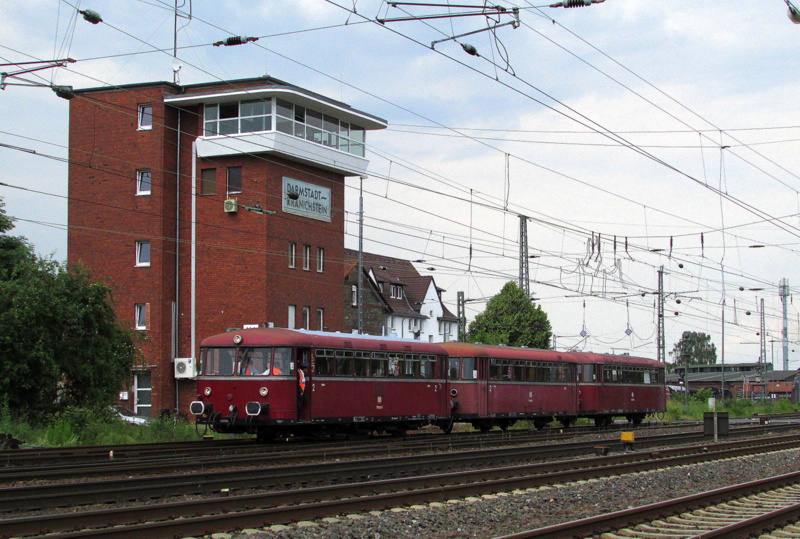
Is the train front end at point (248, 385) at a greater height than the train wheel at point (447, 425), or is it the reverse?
the train front end at point (248, 385)

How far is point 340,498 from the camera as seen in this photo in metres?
13.4

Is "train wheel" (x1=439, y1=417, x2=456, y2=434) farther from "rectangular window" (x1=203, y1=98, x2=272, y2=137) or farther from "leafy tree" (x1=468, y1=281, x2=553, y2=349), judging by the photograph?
"leafy tree" (x1=468, y1=281, x2=553, y2=349)

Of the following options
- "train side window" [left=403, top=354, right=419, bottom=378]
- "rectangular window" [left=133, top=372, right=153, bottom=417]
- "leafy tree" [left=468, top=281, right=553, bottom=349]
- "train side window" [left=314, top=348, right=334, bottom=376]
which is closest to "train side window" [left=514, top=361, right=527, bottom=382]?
"train side window" [left=403, top=354, right=419, bottom=378]

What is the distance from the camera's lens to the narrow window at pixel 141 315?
38.9 m

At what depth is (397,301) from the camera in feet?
238

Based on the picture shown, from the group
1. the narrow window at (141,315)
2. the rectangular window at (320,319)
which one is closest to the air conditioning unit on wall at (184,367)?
the narrow window at (141,315)

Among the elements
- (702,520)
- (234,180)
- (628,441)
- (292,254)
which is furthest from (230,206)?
(702,520)

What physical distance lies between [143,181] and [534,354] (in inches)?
717

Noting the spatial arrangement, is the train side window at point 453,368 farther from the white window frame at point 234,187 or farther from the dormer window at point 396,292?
the dormer window at point 396,292

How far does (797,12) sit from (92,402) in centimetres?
2273

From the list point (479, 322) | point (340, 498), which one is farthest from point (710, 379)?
point (340, 498)

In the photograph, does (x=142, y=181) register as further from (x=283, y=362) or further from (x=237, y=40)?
(x=237, y=40)

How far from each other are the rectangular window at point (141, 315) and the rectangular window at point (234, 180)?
19.9ft

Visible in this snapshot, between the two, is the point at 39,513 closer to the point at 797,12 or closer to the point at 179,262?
the point at 797,12
